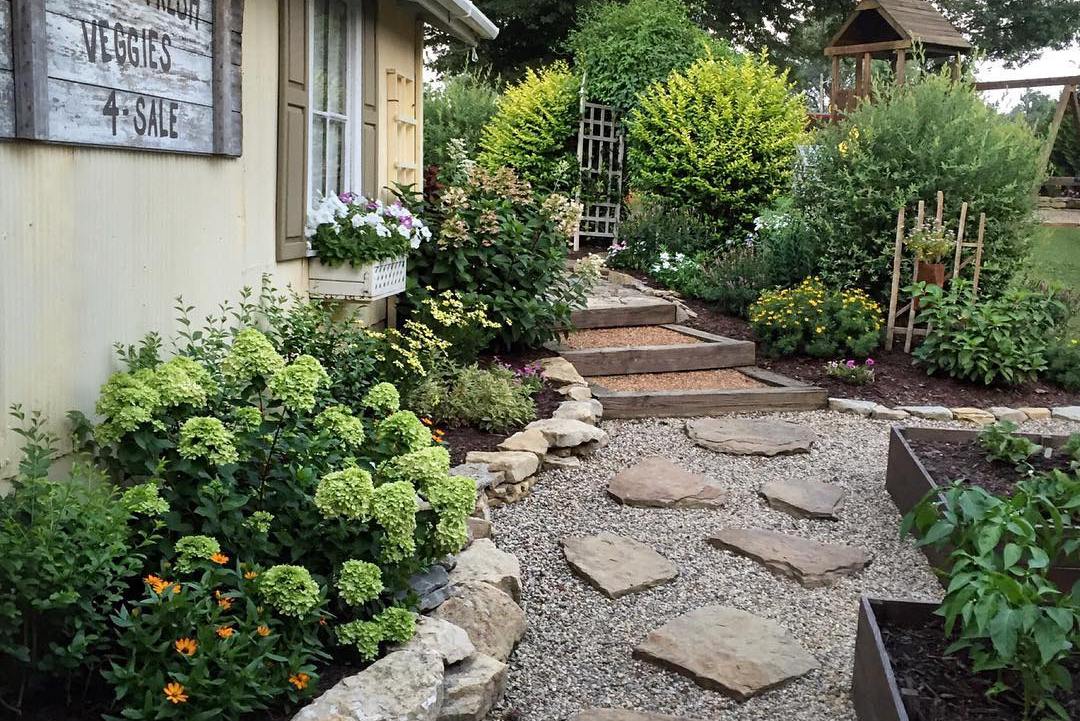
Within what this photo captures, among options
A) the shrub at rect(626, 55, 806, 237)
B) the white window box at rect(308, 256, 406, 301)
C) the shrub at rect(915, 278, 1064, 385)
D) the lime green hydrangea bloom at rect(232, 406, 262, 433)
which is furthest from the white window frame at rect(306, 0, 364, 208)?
the shrub at rect(626, 55, 806, 237)

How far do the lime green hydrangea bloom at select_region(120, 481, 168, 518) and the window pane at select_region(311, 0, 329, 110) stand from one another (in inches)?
122

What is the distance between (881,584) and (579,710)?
173cm

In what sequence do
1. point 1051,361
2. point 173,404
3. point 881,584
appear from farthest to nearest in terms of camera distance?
point 1051,361
point 881,584
point 173,404

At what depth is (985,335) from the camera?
7.44 m

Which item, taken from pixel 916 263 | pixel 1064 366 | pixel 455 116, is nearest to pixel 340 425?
pixel 916 263

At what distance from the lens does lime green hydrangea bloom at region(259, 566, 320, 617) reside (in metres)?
2.54

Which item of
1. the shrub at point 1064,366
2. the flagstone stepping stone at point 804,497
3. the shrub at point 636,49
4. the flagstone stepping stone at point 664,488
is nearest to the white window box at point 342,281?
the flagstone stepping stone at point 664,488

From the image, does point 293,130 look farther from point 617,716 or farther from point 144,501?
point 617,716

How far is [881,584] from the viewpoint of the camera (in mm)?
4172

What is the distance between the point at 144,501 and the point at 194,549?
181 millimetres

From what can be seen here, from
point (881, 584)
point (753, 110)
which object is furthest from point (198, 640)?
point (753, 110)

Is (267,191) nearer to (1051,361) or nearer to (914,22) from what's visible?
(1051,361)

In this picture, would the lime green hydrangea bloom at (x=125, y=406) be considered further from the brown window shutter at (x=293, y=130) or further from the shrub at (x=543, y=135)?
the shrub at (x=543, y=135)

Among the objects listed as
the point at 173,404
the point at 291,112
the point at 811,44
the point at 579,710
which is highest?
the point at 811,44
